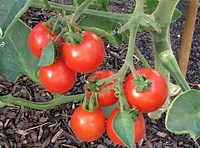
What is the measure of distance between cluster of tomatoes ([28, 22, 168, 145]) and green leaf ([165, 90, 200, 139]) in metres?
0.05

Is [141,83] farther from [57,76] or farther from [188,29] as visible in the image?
[188,29]

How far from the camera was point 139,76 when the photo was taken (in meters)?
0.84

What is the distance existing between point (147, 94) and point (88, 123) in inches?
4.8

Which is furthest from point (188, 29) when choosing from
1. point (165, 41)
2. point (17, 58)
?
point (17, 58)

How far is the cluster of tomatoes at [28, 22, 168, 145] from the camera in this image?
86cm

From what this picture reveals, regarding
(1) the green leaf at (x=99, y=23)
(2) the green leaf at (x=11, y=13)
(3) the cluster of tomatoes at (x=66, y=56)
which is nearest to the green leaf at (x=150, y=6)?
(1) the green leaf at (x=99, y=23)

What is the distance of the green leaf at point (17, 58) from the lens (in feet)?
3.72

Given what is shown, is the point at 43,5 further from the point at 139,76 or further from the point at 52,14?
the point at 52,14

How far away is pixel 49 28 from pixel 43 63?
10 cm

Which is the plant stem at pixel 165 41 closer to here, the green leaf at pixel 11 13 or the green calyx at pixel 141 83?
the green calyx at pixel 141 83

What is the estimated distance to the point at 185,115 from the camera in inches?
32.6

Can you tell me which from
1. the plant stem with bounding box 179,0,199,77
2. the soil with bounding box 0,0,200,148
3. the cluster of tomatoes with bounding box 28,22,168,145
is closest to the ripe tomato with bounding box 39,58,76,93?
the cluster of tomatoes with bounding box 28,22,168,145

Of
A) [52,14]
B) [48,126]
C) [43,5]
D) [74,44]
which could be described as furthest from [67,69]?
[52,14]

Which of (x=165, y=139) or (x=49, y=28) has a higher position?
(x=49, y=28)
